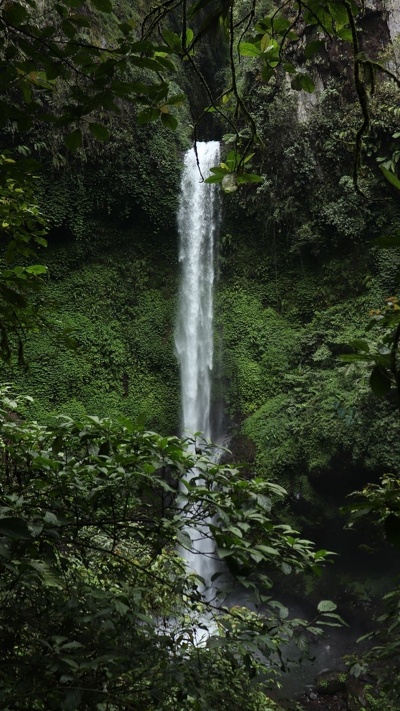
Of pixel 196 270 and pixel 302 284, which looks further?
pixel 196 270

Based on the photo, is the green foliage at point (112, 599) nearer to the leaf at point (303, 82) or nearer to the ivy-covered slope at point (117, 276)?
the leaf at point (303, 82)

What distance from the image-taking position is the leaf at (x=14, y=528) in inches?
41.1

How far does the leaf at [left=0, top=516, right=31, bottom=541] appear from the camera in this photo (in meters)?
→ 1.04

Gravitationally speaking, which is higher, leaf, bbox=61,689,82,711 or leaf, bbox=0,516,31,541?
leaf, bbox=0,516,31,541

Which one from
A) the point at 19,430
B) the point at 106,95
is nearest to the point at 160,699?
the point at 19,430

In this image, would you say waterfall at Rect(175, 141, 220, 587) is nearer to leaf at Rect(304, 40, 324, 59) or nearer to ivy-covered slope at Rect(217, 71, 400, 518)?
ivy-covered slope at Rect(217, 71, 400, 518)

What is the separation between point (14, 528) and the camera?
1065 mm

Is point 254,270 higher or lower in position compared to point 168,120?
higher

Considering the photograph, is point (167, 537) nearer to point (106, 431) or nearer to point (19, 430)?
point (106, 431)

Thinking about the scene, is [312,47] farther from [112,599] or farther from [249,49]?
[112,599]

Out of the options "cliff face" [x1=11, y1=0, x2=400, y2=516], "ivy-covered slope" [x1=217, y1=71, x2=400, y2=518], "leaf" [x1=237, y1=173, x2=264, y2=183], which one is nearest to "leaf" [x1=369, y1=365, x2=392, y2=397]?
"leaf" [x1=237, y1=173, x2=264, y2=183]

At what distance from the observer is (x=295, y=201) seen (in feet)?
32.0

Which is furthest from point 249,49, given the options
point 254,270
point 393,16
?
point 393,16

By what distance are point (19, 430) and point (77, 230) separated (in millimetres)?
8483
